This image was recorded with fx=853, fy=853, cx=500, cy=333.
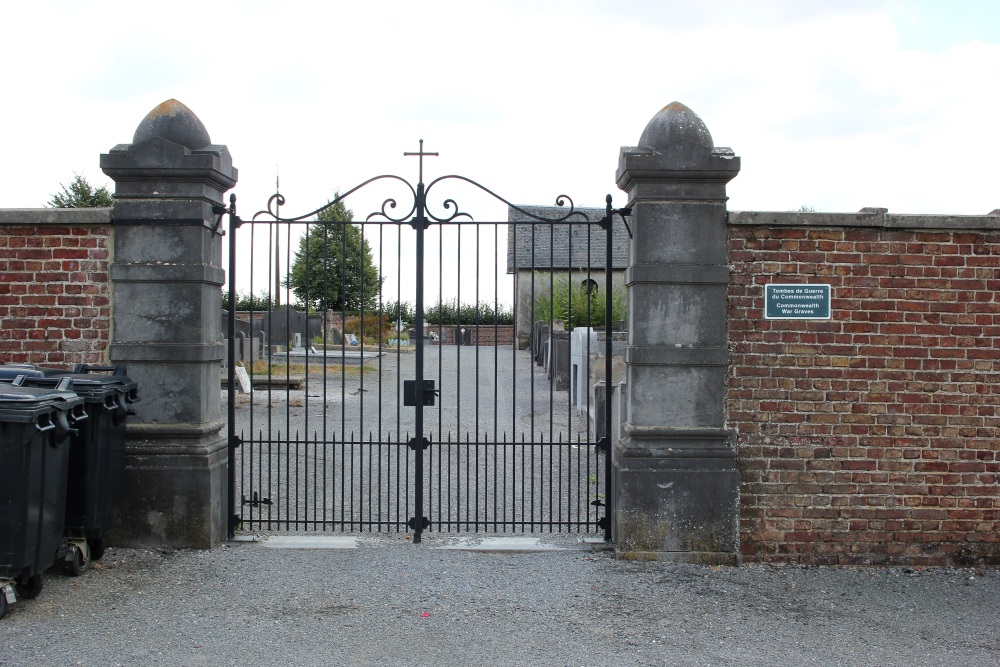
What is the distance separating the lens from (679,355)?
225 inches

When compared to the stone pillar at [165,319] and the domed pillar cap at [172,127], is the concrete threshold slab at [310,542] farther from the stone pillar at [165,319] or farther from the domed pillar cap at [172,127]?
the domed pillar cap at [172,127]

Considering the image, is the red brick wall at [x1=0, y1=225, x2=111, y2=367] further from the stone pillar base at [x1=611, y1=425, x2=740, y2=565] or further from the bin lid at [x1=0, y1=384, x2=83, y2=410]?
the stone pillar base at [x1=611, y1=425, x2=740, y2=565]

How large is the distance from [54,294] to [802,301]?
507 centimetres

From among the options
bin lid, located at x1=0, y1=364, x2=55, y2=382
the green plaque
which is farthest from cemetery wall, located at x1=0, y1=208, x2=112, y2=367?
the green plaque

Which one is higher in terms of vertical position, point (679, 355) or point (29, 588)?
point (679, 355)

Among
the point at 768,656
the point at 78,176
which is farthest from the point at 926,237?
the point at 78,176

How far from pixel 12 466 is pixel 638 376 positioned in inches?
147

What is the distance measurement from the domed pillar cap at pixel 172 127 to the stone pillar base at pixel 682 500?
3.66 metres

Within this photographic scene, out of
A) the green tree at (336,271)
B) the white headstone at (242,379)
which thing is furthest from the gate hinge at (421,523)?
the green tree at (336,271)

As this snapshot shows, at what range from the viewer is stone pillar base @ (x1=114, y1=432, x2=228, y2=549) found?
582cm

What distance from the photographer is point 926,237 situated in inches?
223

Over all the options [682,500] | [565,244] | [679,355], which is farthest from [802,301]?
[565,244]

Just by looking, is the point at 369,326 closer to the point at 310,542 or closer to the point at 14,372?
the point at 310,542

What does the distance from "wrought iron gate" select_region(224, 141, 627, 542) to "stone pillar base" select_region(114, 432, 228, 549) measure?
12.2 inches
